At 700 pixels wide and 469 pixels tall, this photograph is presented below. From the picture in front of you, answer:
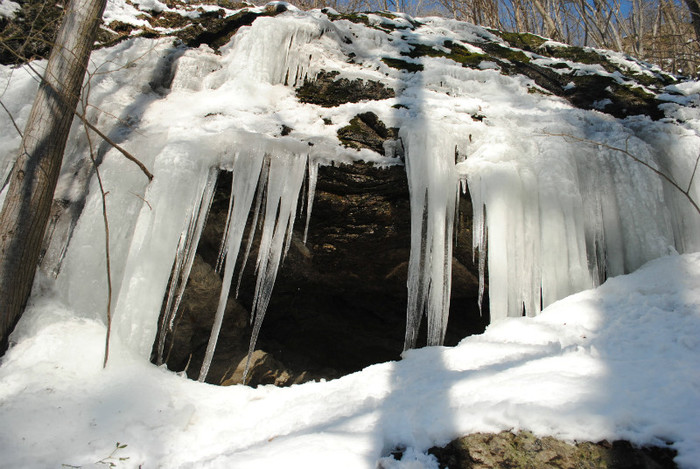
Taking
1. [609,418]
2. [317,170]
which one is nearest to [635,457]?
[609,418]

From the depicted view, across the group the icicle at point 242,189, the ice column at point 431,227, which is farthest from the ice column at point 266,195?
the ice column at point 431,227

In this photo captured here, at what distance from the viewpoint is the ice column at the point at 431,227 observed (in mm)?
3260

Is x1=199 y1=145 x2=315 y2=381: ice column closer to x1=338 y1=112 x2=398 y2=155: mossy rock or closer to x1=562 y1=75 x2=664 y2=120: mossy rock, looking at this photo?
x1=338 y1=112 x2=398 y2=155: mossy rock

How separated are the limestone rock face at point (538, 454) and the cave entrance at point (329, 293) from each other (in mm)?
2205

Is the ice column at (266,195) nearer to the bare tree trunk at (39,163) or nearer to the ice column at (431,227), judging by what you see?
the ice column at (431,227)

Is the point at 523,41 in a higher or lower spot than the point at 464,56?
higher

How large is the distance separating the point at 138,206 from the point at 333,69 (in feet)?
7.56

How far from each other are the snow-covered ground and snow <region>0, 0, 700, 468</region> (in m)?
0.01

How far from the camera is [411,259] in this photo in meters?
3.33

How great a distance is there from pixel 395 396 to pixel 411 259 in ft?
4.67

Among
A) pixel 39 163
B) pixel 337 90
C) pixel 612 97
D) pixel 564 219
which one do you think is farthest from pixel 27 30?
pixel 612 97

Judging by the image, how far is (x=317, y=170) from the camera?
348 cm

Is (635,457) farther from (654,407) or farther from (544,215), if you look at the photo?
(544,215)

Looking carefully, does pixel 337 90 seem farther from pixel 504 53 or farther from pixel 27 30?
pixel 27 30
